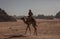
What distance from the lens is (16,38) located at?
51.2ft

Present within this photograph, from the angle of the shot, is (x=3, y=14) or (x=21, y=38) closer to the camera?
(x=21, y=38)

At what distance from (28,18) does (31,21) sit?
0.39 metres

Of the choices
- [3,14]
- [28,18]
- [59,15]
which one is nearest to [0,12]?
[3,14]

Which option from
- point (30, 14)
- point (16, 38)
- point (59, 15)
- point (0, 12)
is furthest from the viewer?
point (59, 15)

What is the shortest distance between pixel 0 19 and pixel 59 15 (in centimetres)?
5095

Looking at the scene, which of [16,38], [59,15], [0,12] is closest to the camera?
[16,38]

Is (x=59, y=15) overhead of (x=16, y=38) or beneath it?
beneath

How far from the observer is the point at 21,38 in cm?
1570

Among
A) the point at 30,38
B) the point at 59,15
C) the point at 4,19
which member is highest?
the point at 30,38

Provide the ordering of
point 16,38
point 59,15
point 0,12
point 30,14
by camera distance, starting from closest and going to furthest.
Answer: point 16,38, point 30,14, point 0,12, point 59,15

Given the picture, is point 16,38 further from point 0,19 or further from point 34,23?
point 0,19

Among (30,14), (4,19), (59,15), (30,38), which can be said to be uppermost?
(30,14)

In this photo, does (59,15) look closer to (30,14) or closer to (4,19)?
(4,19)

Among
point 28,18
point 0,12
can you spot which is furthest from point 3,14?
point 28,18
